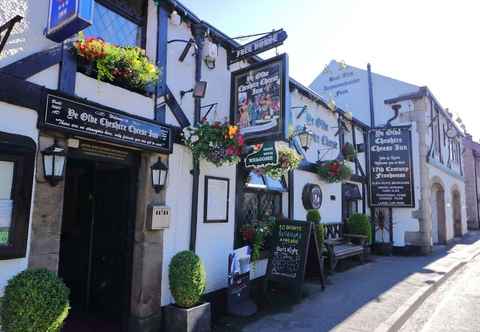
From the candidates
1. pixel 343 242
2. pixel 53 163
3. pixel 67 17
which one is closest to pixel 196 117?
pixel 53 163

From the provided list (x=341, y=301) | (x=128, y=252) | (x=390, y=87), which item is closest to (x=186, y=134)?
(x=128, y=252)

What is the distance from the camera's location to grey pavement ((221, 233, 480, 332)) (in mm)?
5320

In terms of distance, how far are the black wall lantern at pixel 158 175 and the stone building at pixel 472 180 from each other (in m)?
26.2

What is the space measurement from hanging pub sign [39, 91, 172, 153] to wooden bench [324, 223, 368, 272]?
5.63 metres

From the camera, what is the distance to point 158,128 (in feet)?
16.6

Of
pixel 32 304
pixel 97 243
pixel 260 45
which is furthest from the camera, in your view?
pixel 97 243

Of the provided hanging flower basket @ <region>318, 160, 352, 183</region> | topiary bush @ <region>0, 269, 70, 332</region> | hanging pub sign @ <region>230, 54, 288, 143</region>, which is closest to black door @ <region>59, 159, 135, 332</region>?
topiary bush @ <region>0, 269, 70, 332</region>

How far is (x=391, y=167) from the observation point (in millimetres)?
12633

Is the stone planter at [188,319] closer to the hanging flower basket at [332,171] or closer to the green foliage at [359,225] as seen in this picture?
the hanging flower basket at [332,171]

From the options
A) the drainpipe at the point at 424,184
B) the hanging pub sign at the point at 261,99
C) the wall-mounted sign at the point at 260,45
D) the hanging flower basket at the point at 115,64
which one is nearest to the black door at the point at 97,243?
the hanging flower basket at the point at 115,64

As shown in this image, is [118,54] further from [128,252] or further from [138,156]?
[128,252]

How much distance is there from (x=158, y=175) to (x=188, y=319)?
78.2 inches

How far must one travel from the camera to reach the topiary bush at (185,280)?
188 inches

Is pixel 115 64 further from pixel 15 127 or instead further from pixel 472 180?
pixel 472 180
